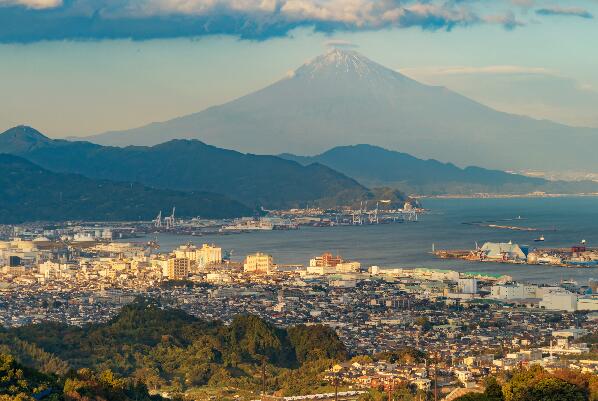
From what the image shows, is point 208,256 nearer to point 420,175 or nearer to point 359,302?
point 359,302

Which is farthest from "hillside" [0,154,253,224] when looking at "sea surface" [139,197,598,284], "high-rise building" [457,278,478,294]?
"high-rise building" [457,278,478,294]

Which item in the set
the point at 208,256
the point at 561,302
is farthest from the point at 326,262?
the point at 561,302

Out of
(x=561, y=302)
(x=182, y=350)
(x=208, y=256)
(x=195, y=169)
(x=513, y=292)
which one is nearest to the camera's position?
(x=182, y=350)

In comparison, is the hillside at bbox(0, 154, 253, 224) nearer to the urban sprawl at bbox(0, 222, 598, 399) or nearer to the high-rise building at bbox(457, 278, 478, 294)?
the urban sprawl at bbox(0, 222, 598, 399)

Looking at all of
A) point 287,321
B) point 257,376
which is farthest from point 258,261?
point 257,376

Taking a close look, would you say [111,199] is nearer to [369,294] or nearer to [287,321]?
[369,294]

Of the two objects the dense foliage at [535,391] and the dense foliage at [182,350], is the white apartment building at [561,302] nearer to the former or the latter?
the dense foliage at [182,350]
